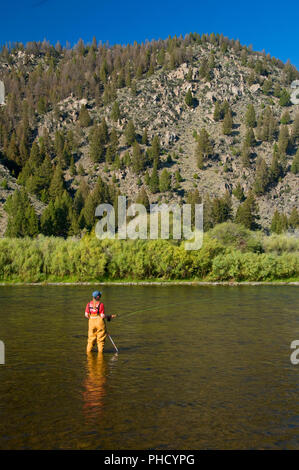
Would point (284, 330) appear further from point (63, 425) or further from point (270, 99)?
point (270, 99)

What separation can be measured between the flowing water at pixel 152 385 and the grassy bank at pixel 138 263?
34.1 metres

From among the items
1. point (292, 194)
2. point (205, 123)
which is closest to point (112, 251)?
point (292, 194)

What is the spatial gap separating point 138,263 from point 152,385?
4907 cm

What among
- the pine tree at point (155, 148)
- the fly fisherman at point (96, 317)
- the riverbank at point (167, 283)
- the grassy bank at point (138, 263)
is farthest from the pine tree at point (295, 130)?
the fly fisherman at point (96, 317)

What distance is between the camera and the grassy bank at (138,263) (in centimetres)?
6319

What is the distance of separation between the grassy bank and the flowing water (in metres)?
34.1

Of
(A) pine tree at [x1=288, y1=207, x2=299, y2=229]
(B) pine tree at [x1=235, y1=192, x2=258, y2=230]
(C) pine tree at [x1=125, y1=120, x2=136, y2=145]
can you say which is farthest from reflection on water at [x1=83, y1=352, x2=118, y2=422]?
(C) pine tree at [x1=125, y1=120, x2=136, y2=145]

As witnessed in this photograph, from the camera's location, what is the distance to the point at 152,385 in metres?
14.7

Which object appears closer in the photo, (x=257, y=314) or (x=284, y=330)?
(x=284, y=330)

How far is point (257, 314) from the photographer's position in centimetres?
3155

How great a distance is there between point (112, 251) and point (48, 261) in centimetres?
878

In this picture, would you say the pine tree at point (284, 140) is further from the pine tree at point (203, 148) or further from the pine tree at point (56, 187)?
the pine tree at point (56, 187)

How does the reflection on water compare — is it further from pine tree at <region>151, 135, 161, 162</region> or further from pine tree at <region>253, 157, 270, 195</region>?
pine tree at <region>151, 135, 161, 162</region>

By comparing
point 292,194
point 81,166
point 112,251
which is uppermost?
point 81,166
